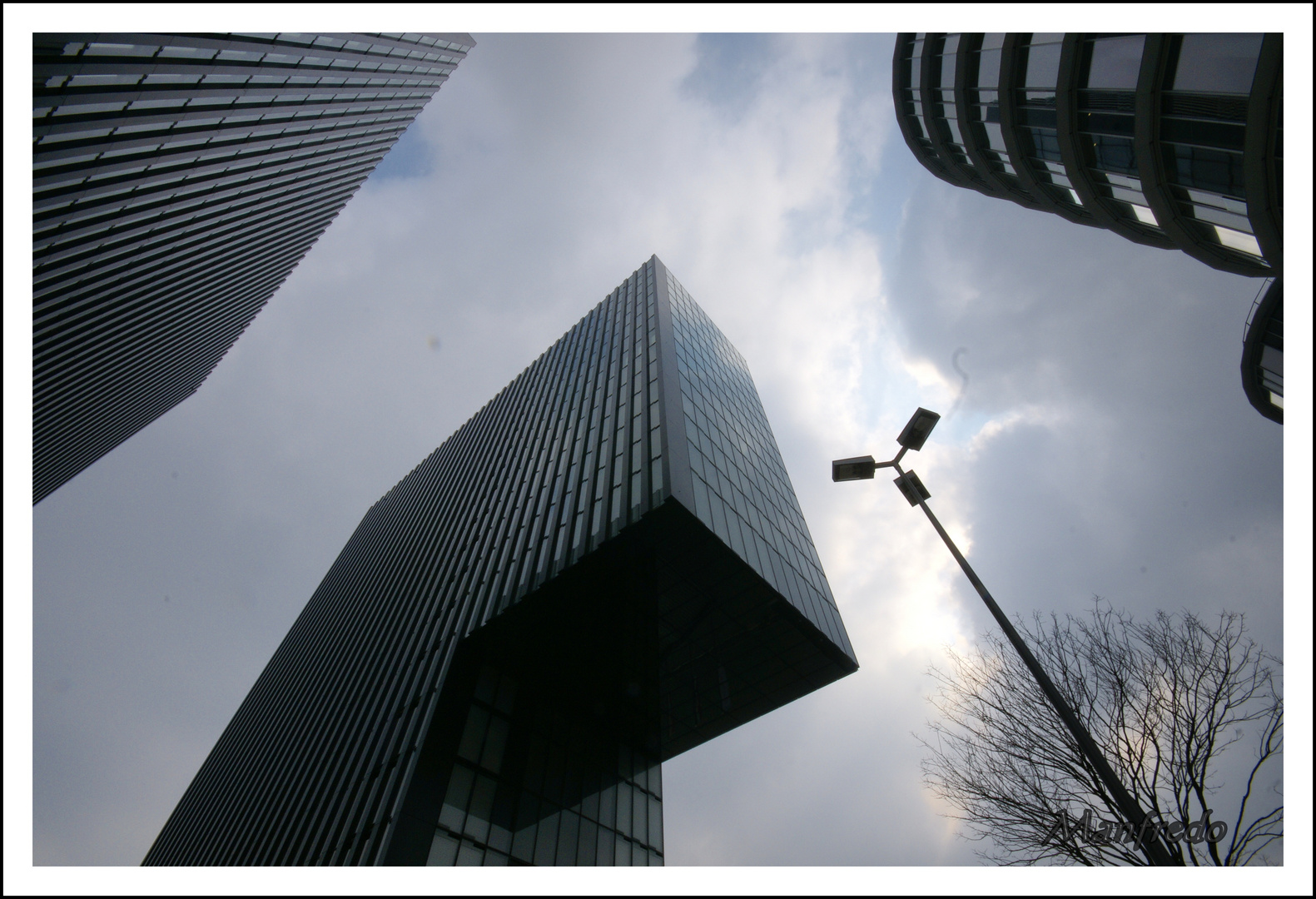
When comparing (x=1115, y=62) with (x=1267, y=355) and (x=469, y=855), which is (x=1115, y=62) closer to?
(x=1267, y=355)

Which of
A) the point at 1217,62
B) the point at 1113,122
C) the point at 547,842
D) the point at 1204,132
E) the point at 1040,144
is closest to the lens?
the point at 1217,62

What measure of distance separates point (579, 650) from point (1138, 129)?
940 inches

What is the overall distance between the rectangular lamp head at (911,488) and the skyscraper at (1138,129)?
1075 cm

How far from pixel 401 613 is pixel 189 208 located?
29.5m

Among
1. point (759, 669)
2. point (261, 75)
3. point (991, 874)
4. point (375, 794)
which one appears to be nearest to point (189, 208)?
point (261, 75)

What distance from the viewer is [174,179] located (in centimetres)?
3503

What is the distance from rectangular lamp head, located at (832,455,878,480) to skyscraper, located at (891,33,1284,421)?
10.9 m

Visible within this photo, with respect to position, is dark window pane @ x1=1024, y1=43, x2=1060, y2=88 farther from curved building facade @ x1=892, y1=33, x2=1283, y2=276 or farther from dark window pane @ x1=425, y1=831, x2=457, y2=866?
dark window pane @ x1=425, y1=831, x2=457, y2=866

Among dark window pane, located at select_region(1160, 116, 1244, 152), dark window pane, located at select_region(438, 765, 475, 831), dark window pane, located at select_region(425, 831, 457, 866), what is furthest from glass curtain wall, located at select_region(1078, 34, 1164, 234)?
dark window pane, located at select_region(425, 831, 457, 866)

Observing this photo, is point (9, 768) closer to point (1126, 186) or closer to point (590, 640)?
point (590, 640)

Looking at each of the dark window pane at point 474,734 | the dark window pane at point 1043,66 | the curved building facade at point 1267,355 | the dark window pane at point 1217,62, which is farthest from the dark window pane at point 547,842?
the dark window pane at point 1043,66

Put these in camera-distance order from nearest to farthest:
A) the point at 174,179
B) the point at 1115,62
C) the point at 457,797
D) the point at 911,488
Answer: the point at 911,488 → the point at 1115,62 → the point at 457,797 → the point at 174,179

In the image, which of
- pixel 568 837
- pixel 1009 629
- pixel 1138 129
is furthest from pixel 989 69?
pixel 568 837

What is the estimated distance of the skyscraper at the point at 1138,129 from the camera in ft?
42.6
